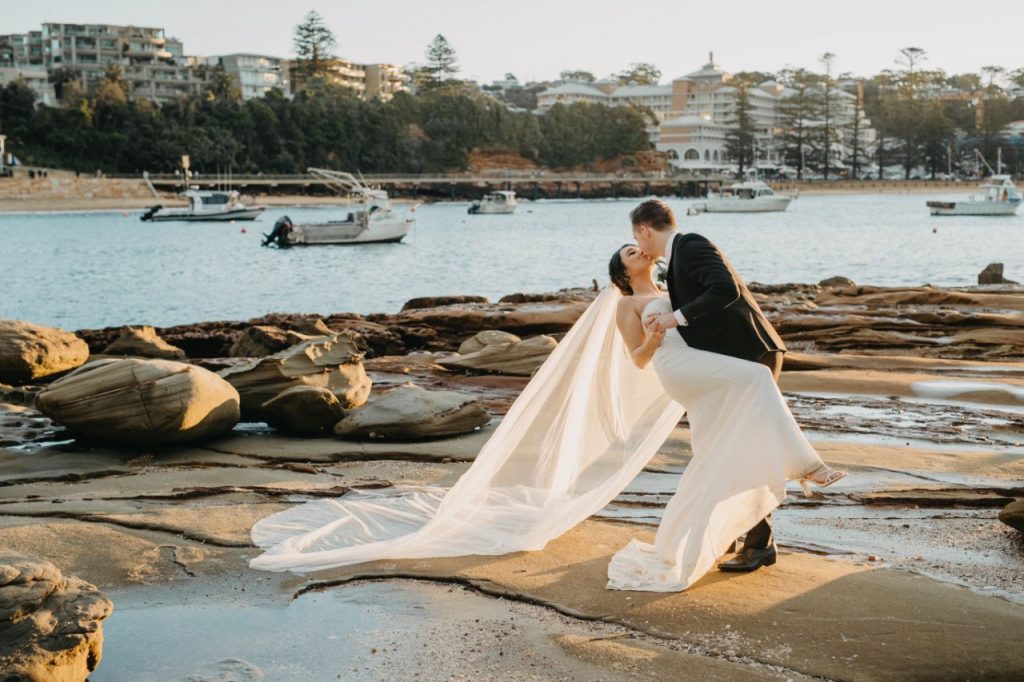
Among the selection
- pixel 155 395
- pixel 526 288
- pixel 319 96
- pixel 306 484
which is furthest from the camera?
pixel 319 96

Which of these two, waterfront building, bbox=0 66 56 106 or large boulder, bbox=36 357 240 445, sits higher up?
waterfront building, bbox=0 66 56 106

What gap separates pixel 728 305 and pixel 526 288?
35055mm

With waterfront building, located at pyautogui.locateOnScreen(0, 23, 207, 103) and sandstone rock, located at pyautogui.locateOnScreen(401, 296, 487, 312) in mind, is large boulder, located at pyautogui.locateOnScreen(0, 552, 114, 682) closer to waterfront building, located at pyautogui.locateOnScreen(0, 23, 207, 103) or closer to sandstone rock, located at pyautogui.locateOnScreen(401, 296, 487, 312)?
sandstone rock, located at pyautogui.locateOnScreen(401, 296, 487, 312)

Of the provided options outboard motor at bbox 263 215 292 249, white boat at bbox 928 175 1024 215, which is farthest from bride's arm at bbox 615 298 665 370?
white boat at bbox 928 175 1024 215

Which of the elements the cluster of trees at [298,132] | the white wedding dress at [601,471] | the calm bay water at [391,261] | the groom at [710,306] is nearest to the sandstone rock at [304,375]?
the white wedding dress at [601,471]

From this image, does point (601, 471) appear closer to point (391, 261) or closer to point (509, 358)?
point (509, 358)

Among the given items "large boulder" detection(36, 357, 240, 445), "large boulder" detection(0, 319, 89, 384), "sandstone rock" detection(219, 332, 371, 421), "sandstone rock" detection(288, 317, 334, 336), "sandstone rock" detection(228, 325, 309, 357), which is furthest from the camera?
"sandstone rock" detection(288, 317, 334, 336)

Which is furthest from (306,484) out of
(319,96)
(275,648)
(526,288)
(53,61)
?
(53,61)

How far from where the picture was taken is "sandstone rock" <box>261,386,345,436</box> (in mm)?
9203

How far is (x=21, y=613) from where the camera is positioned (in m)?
4.21

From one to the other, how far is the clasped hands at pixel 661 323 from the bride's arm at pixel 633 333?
0.19 metres

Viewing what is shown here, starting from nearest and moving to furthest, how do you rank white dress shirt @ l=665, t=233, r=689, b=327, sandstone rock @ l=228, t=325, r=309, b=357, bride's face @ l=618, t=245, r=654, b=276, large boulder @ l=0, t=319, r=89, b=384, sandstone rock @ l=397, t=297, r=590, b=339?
1. white dress shirt @ l=665, t=233, r=689, b=327
2. bride's face @ l=618, t=245, r=654, b=276
3. large boulder @ l=0, t=319, r=89, b=384
4. sandstone rock @ l=228, t=325, r=309, b=357
5. sandstone rock @ l=397, t=297, r=590, b=339

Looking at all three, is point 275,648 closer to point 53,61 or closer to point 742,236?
point 742,236

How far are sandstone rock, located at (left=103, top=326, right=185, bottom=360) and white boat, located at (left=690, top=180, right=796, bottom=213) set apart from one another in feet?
298
